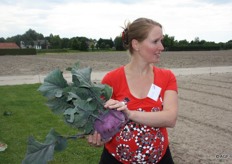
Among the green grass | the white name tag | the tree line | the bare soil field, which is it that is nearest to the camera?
the white name tag

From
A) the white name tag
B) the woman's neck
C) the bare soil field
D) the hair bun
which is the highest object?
the hair bun

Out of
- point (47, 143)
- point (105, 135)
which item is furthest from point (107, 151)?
point (47, 143)

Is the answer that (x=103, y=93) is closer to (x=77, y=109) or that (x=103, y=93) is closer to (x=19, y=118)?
(x=77, y=109)

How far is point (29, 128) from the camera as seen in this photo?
6.82 m

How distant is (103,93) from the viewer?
217 centimetres

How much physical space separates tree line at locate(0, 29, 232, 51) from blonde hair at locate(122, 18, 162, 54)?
246ft

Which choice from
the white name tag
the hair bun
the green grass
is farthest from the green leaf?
the green grass

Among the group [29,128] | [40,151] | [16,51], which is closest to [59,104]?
[40,151]

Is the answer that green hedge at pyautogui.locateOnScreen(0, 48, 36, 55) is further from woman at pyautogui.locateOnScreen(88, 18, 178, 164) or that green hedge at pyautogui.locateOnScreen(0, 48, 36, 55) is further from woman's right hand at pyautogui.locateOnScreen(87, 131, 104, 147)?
woman's right hand at pyautogui.locateOnScreen(87, 131, 104, 147)

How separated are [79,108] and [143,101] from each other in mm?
491

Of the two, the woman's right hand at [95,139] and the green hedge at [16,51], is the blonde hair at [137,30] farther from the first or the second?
the green hedge at [16,51]

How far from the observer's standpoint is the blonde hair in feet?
7.92

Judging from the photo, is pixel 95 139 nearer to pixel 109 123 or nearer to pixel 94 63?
pixel 109 123

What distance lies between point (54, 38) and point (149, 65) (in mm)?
123688
